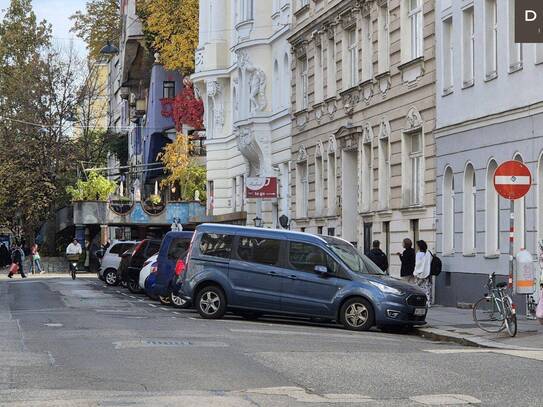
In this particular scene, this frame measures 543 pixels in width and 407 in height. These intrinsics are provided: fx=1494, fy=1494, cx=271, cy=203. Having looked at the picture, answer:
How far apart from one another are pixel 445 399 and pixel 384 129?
952 inches

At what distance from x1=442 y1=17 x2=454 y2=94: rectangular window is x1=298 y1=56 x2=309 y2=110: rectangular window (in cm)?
1431

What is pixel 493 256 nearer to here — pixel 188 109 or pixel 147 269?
pixel 147 269

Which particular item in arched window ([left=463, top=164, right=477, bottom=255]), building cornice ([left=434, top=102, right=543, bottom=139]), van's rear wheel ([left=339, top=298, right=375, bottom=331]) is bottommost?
van's rear wheel ([left=339, top=298, right=375, bottom=331])

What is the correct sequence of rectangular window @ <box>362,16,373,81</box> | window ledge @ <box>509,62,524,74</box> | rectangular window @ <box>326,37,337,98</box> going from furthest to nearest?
rectangular window @ <box>326,37,337,98</box> < rectangular window @ <box>362,16,373,81</box> < window ledge @ <box>509,62,524,74</box>

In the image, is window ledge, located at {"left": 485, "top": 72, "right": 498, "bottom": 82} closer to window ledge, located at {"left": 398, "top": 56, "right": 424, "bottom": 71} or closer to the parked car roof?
window ledge, located at {"left": 398, "top": 56, "right": 424, "bottom": 71}

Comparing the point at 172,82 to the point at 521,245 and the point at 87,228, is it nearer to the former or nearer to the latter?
the point at 87,228

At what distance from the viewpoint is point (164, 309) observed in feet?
110

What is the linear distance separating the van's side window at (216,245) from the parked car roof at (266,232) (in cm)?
11

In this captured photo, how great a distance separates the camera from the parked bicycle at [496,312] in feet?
76.5

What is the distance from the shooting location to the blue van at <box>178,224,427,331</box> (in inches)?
1040

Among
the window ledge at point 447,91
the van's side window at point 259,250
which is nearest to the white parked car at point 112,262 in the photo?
the window ledge at point 447,91

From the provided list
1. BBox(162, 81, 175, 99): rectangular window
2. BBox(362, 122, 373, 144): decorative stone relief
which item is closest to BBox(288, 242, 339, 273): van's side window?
BBox(362, 122, 373, 144): decorative stone relief

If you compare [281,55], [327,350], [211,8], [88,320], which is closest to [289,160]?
[281,55]

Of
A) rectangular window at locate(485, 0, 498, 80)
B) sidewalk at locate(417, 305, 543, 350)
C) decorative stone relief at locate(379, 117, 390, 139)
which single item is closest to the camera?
sidewalk at locate(417, 305, 543, 350)
